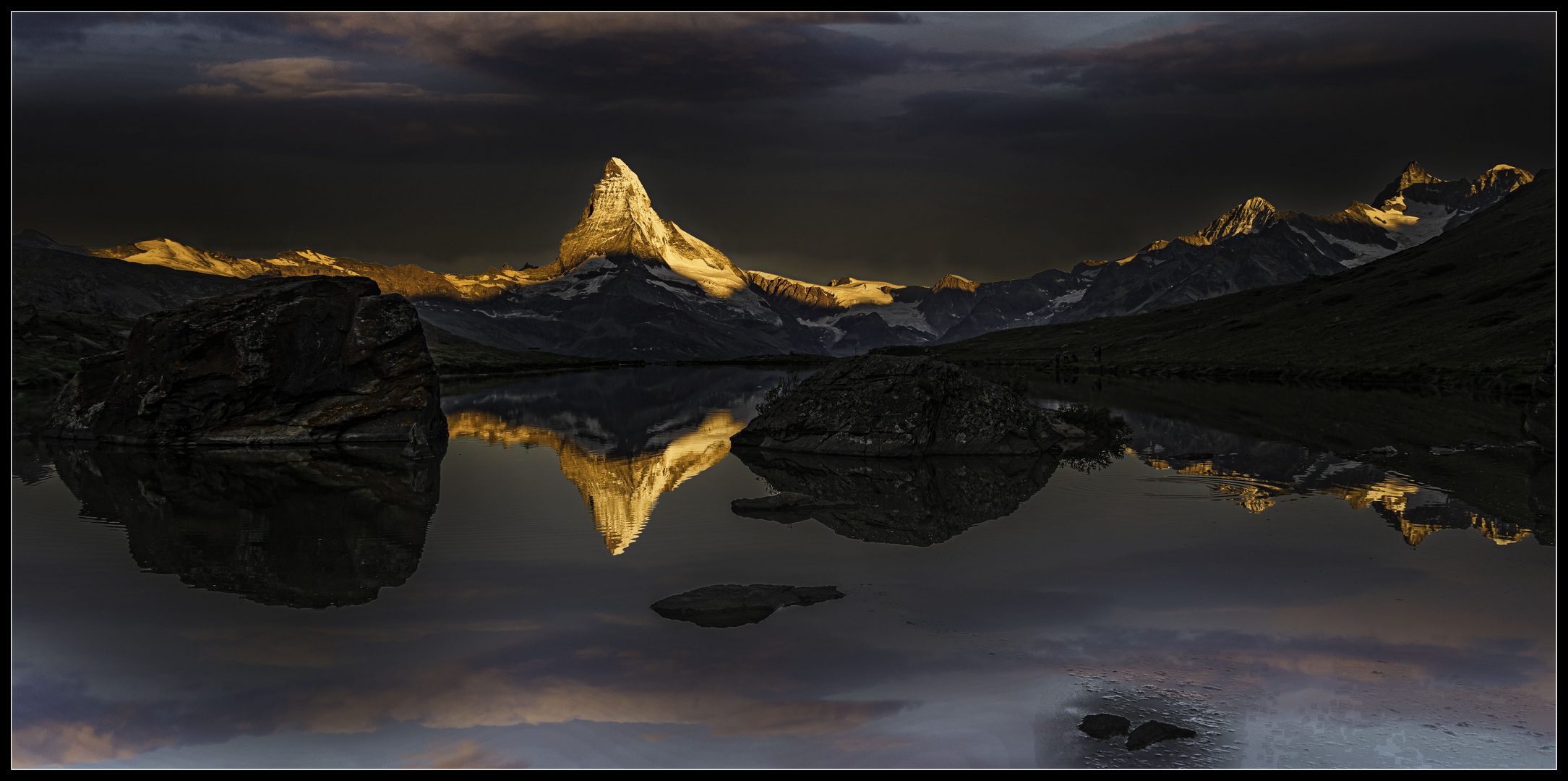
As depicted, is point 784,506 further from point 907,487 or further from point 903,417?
point 903,417

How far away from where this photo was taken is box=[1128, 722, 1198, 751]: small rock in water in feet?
31.9

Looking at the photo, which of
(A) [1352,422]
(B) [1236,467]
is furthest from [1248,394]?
(B) [1236,467]

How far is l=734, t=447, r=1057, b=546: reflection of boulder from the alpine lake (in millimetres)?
208

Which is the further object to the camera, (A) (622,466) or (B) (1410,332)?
(B) (1410,332)

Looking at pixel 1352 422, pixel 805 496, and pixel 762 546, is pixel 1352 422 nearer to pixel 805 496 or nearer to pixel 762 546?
pixel 805 496

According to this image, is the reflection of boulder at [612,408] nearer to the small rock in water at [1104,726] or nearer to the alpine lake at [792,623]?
the alpine lake at [792,623]

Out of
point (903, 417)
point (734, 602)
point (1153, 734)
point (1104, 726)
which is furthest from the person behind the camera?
point (903, 417)

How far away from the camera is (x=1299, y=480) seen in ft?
90.3

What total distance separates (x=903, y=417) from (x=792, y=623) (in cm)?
2111

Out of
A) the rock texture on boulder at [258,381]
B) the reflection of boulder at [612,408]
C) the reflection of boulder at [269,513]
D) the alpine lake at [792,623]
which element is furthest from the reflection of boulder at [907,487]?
the rock texture on boulder at [258,381]

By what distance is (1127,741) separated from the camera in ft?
32.0

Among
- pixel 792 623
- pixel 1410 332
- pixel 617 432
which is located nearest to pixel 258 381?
pixel 617 432

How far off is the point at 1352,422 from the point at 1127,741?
1725 inches

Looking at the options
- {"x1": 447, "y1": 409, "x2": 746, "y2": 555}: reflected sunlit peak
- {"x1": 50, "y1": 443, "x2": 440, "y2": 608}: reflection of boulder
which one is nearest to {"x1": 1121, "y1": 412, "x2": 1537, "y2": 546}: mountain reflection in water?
{"x1": 447, "y1": 409, "x2": 746, "y2": 555}: reflected sunlit peak
